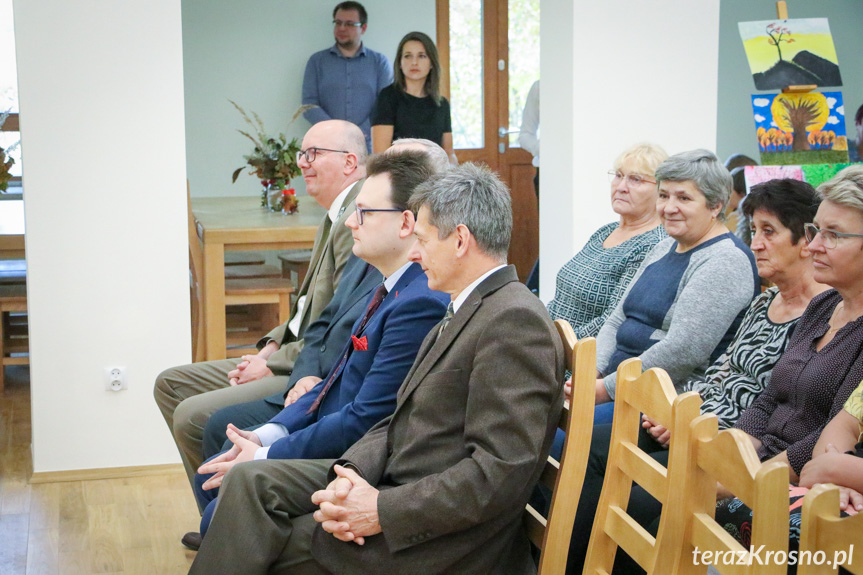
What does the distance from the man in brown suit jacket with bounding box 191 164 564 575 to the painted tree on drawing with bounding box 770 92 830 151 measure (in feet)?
7.95

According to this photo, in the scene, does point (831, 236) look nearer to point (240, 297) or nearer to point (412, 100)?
point (240, 297)

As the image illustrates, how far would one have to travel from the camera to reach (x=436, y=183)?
6.31 ft

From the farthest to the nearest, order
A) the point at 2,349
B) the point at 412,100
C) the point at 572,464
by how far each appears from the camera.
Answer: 1. the point at 412,100
2. the point at 2,349
3. the point at 572,464

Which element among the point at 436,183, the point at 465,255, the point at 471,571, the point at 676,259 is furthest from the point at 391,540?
the point at 676,259

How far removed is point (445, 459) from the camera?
179cm

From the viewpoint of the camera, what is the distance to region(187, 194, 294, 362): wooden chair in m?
4.42

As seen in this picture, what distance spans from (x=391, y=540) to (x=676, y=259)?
139cm

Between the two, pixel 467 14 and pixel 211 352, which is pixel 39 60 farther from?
pixel 467 14

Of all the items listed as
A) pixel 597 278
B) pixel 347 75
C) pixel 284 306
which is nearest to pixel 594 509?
pixel 597 278

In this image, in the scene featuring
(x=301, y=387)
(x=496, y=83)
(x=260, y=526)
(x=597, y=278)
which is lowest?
(x=260, y=526)

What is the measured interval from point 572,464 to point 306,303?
144 centimetres

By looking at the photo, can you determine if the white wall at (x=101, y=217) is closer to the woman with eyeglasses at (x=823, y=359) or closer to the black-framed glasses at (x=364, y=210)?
the black-framed glasses at (x=364, y=210)

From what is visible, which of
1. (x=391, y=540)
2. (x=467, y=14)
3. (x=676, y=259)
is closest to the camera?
(x=391, y=540)

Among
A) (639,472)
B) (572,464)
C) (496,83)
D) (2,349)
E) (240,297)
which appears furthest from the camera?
(496,83)
